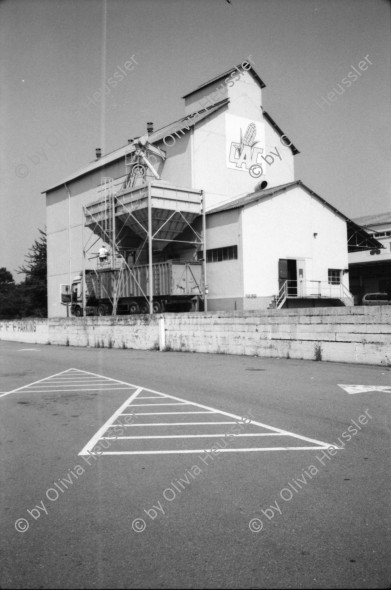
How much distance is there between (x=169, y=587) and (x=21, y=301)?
69.6 meters

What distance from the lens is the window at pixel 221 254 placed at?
100ft

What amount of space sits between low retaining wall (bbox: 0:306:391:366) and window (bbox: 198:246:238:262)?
928cm

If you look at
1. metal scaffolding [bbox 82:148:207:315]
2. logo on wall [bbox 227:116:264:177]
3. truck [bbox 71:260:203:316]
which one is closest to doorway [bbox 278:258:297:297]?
metal scaffolding [bbox 82:148:207:315]

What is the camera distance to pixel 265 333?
54.0 ft

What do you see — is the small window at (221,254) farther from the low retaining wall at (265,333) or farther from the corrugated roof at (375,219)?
the corrugated roof at (375,219)

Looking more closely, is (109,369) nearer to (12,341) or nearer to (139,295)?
(139,295)

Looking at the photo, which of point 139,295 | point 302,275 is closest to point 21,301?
point 139,295

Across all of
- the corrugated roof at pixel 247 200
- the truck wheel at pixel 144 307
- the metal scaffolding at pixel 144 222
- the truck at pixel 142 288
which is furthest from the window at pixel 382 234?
the truck wheel at pixel 144 307

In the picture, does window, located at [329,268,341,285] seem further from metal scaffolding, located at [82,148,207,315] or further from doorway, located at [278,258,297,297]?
metal scaffolding, located at [82,148,207,315]

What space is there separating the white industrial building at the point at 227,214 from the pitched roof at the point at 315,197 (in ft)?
0.28

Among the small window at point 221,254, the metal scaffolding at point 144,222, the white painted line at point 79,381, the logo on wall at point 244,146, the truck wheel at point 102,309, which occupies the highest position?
the logo on wall at point 244,146

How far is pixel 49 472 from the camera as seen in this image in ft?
17.2

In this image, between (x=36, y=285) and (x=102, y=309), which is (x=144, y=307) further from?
(x=36, y=285)

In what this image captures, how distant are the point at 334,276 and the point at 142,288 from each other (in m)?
12.6
